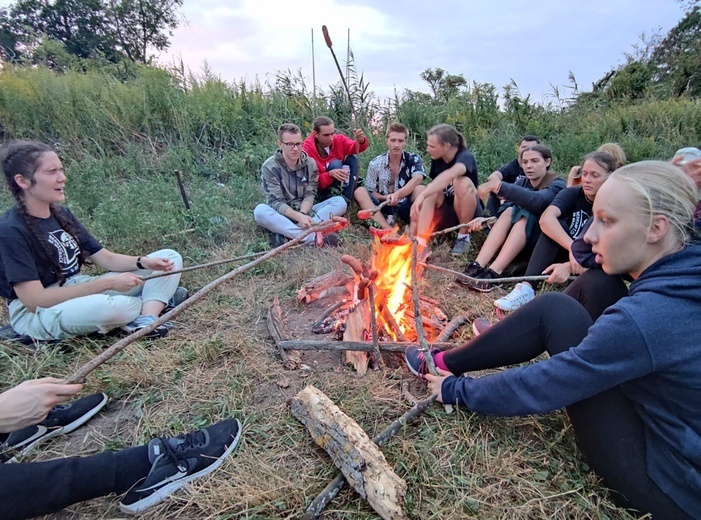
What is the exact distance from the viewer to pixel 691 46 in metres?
12.6

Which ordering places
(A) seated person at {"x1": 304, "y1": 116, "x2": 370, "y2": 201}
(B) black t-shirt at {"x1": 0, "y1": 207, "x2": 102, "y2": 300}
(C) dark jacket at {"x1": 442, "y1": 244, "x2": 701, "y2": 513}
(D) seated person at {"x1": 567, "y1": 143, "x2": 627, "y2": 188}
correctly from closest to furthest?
(C) dark jacket at {"x1": 442, "y1": 244, "x2": 701, "y2": 513} → (B) black t-shirt at {"x1": 0, "y1": 207, "x2": 102, "y2": 300} → (D) seated person at {"x1": 567, "y1": 143, "x2": 627, "y2": 188} → (A) seated person at {"x1": 304, "y1": 116, "x2": 370, "y2": 201}

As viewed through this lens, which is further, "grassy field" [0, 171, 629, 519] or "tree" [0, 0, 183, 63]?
"tree" [0, 0, 183, 63]

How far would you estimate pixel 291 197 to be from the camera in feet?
16.0

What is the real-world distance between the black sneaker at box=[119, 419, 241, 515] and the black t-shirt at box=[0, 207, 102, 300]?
1.45m

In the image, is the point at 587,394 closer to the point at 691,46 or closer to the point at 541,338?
the point at 541,338

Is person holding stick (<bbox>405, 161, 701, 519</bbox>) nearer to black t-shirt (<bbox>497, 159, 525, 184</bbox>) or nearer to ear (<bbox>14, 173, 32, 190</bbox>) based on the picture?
ear (<bbox>14, 173, 32, 190</bbox>)

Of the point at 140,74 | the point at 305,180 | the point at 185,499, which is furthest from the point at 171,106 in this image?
the point at 185,499

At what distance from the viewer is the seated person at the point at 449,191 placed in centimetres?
431

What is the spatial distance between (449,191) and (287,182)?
6.19 ft

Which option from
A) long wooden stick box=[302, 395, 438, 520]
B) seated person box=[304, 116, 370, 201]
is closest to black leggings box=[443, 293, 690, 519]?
long wooden stick box=[302, 395, 438, 520]

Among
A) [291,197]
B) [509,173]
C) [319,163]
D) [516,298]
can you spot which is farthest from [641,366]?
[319,163]

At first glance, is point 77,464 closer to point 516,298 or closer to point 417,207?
point 516,298

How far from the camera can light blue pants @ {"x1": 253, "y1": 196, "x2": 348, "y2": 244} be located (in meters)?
4.46

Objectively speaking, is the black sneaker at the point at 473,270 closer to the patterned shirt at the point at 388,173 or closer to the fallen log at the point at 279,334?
the patterned shirt at the point at 388,173
